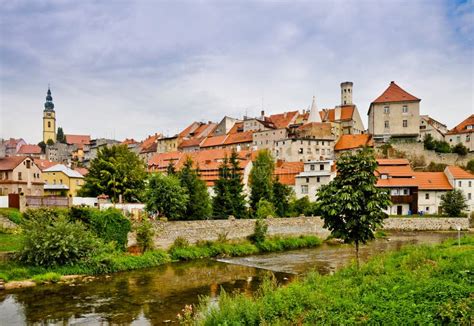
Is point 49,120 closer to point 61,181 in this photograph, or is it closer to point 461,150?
point 61,181

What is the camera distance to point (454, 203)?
160ft

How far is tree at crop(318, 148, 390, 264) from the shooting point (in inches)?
675

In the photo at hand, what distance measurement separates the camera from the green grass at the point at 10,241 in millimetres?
23583

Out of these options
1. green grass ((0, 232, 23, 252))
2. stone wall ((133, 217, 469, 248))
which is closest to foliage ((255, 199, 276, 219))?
stone wall ((133, 217, 469, 248))

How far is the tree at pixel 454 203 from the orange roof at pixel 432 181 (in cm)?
293

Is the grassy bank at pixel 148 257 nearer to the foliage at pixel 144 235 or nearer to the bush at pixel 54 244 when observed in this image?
the bush at pixel 54 244

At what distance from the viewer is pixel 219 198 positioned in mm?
38500

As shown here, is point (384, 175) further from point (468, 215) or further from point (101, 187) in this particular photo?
point (101, 187)

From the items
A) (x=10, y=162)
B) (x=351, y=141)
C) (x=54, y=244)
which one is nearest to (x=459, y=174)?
(x=351, y=141)

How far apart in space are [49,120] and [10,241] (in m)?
136

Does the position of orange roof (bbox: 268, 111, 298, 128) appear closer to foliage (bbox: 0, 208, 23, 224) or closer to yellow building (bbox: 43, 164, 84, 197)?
yellow building (bbox: 43, 164, 84, 197)

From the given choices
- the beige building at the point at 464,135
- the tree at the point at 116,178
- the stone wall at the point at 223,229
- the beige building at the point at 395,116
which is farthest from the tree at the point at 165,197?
the beige building at the point at 464,135

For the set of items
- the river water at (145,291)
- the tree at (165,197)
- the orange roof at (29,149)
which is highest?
the orange roof at (29,149)

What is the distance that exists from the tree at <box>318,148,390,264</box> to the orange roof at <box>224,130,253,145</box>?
2581 inches
